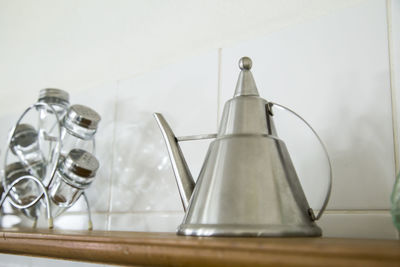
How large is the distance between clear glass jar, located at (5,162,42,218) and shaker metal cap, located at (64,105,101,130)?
19 centimetres

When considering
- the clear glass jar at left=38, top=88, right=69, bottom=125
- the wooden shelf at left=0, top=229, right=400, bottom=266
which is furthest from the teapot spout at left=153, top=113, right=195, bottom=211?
the clear glass jar at left=38, top=88, right=69, bottom=125

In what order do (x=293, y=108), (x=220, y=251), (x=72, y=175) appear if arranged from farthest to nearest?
1. (x=72, y=175)
2. (x=293, y=108)
3. (x=220, y=251)

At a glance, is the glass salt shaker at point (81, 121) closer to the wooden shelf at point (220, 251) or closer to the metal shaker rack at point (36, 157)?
the metal shaker rack at point (36, 157)

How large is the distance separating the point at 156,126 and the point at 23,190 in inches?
12.2

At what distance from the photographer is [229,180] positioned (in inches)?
14.3

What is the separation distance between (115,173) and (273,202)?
44 cm

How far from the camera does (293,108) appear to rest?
0.53 metres

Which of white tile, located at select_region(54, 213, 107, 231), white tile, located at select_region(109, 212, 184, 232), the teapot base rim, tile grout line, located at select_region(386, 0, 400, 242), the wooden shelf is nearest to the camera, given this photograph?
the wooden shelf

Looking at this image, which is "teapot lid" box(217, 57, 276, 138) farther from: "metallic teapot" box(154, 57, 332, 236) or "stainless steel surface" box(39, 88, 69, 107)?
"stainless steel surface" box(39, 88, 69, 107)

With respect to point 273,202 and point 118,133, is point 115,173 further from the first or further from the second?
point 273,202

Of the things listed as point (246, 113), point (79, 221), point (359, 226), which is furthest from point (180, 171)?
point (79, 221)

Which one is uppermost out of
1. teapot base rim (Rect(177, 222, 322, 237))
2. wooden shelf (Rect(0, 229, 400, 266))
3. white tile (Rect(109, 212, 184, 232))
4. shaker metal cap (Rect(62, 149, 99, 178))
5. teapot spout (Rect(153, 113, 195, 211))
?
shaker metal cap (Rect(62, 149, 99, 178))

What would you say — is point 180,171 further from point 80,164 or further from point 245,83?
point 80,164

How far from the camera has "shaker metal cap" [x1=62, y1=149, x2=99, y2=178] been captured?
0.62 metres
